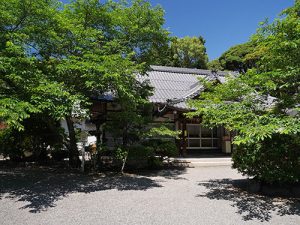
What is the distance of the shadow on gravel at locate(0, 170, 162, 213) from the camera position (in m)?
8.02

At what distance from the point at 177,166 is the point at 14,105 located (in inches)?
355

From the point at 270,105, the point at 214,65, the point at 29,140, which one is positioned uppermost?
the point at 214,65

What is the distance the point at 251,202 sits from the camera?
7.80m

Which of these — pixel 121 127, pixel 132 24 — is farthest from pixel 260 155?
pixel 132 24

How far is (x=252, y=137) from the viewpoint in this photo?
6562mm

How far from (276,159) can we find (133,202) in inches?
→ 157

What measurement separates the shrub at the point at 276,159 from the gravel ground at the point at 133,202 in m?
0.64

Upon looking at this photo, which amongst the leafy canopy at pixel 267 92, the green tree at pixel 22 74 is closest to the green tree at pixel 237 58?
the leafy canopy at pixel 267 92

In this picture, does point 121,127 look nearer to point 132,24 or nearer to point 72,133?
point 72,133

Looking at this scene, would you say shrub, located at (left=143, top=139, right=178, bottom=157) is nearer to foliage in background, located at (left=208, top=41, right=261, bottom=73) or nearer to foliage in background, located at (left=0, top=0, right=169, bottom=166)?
foliage in background, located at (left=0, top=0, right=169, bottom=166)

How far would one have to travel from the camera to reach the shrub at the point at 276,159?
25.8 ft

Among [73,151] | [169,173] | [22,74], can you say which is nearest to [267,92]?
[169,173]

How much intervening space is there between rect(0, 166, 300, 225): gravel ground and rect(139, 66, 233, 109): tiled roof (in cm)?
659

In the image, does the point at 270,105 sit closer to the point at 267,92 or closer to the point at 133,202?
the point at 267,92
